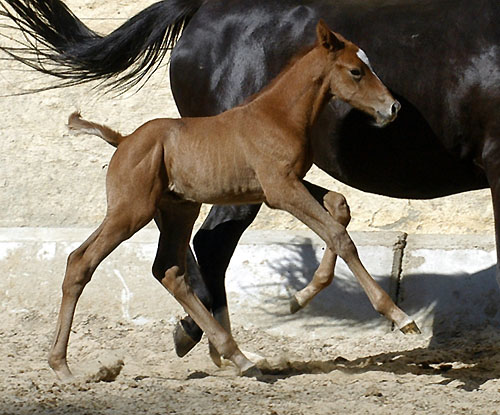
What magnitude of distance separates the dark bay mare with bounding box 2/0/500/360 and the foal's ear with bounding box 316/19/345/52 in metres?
0.47

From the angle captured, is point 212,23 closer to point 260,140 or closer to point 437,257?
point 260,140

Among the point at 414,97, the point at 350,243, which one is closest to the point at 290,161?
the point at 350,243

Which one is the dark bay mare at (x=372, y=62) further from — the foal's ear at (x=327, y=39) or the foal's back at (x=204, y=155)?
the foal's back at (x=204, y=155)

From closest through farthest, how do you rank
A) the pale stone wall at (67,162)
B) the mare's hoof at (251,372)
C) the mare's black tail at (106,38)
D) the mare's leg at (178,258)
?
1. the mare's hoof at (251,372)
2. the mare's leg at (178,258)
3. the mare's black tail at (106,38)
4. the pale stone wall at (67,162)

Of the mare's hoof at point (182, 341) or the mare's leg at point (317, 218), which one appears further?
the mare's hoof at point (182, 341)

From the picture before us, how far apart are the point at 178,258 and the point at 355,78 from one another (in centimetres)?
113

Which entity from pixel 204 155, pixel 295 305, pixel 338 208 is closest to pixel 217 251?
pixel 295 305

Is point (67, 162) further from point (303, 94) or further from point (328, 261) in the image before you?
point (303, 94)

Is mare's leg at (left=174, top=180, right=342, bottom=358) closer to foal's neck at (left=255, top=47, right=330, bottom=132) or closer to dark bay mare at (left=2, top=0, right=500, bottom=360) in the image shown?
dark bay mare at (left=2, top=0, right=500, bottom=360)

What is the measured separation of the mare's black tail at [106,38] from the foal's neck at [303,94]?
1.18 meters

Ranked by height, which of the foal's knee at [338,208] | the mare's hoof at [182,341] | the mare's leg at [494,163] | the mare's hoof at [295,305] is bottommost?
the mare's hoof at [182,341]

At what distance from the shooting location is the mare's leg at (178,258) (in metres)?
4.33

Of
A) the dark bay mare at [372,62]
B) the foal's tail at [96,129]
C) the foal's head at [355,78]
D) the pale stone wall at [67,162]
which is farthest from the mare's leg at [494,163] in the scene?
the pale stone wall at [67,162]

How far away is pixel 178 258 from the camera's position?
14.7 ft
